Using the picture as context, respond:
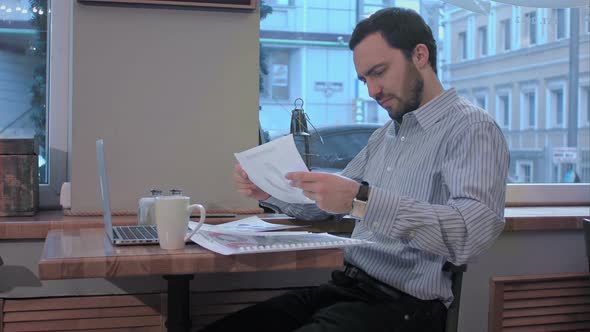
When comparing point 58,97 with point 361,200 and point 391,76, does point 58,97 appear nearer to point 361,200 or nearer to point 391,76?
point 391,76

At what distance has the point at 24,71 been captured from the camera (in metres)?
2.40

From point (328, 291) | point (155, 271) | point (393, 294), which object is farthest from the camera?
point (328, 291)

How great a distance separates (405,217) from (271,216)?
2.75ft

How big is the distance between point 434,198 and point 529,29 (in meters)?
1.80

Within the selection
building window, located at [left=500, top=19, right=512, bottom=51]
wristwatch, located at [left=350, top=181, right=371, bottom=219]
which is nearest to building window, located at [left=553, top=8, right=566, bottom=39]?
building window, located at [left=500, top=19, right=512, bottom=51]

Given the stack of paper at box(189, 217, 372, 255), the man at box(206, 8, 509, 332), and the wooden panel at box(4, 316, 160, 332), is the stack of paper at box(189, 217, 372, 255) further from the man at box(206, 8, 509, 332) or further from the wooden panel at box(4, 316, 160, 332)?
the wooden panel at box(4, 316, 160, 332)

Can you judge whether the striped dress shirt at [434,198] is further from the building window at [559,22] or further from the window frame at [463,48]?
the building window at [559,22]

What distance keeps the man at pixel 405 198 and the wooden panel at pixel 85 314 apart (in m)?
0.53

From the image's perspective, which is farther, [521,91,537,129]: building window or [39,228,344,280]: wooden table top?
[521,91,537,129]: building window

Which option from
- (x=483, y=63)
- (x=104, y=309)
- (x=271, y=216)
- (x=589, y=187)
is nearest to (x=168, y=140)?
(x=271, y=216)

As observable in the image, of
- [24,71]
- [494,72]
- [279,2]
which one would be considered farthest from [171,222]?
[494,72]

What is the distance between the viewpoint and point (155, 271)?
124 centimetres

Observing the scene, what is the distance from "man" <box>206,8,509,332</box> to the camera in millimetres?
1448

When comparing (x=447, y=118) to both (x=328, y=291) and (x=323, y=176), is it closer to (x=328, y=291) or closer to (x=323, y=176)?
(x=323, y=176)
